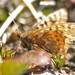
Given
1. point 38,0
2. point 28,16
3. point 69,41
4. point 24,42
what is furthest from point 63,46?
point 38,0

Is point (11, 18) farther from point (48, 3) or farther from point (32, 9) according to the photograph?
point (48, 3)

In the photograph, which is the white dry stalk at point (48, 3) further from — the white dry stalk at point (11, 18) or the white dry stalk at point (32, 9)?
the white dry stalk at point (11, 18)

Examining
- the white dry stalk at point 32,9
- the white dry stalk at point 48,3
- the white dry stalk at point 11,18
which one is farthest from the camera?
the white dry stalk at point 48,3

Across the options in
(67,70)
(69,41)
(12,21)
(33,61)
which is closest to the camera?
(33,61)

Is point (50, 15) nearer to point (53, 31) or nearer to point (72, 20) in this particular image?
point (72, 20)

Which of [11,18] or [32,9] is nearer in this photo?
[11,18]

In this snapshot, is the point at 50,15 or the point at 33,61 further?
the point at 50,15

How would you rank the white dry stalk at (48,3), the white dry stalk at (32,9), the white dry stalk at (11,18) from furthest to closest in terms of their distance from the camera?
the white dry stalk at (48,3) → the white dry stalk at (32,9) → the white dry stalk at (11,18)

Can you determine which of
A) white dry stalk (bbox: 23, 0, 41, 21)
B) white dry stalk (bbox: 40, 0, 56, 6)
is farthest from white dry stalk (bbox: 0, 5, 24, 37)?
white dry stalk (bbox: 40, 0, 56, 6)

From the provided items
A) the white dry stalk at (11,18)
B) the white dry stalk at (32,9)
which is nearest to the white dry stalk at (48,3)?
the white dry stalk at (32,9)

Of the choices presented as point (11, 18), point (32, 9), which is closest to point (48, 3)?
point (32, 9)

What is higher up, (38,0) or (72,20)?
(38,0)
